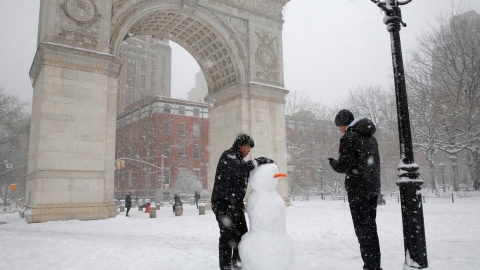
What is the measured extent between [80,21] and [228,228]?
13824 millimetres

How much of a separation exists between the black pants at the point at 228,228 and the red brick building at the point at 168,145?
3573 cm

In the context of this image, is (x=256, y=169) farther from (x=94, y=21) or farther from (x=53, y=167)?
(x=94, y=21)

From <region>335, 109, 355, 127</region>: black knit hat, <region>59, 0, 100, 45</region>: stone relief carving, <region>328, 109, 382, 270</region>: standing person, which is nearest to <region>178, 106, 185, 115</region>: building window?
<region>59, 0, 100, 45</region>: stone relief carving

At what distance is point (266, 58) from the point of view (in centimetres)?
2025

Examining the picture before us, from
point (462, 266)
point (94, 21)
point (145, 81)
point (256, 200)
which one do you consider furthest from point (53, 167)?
point (145, 81)

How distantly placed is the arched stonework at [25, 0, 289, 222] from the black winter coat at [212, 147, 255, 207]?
10.8m

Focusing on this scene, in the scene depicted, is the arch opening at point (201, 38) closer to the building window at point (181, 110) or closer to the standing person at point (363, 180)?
the standing person at point (363, 180)

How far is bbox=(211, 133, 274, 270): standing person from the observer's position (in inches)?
172

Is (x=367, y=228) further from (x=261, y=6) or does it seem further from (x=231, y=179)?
(x=261, y=6)

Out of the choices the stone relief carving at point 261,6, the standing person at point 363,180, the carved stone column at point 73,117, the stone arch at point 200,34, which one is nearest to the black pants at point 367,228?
the standing person at point 363,180

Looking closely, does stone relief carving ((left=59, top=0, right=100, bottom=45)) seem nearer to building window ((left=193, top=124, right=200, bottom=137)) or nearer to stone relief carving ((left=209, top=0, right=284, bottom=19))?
stone relief carving ((left=209, top=0, right=284, bottom=19))

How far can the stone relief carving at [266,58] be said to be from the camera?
19.9m

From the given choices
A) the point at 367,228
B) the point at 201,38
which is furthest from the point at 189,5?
the point at 367,228

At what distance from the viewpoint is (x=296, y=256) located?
5801 mm
